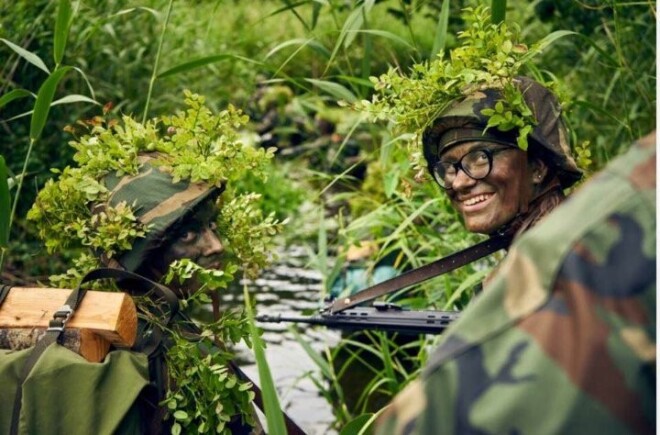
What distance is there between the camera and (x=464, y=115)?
2803mm

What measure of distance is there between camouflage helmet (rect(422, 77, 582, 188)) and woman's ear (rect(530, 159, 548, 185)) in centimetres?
1

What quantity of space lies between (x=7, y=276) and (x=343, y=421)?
176 cm

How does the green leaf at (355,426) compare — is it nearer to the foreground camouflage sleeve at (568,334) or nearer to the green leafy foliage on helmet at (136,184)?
the green leafy foliage on helmet at (136,184)

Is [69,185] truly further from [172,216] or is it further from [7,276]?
[7,276]

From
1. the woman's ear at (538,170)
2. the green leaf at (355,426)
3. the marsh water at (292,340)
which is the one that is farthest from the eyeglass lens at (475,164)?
the marsh water at (292,340)

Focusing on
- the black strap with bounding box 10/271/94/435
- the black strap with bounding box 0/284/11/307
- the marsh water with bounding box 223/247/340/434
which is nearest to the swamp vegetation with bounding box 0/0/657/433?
the marsh water with bounding box 223/247/340/434

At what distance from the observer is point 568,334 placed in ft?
2.68

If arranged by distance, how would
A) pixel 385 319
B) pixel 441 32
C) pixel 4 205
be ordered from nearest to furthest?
pixel 4 205
pixel 385 319
pixel 441 32

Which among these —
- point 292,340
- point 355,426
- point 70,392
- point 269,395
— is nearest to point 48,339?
point 70,392

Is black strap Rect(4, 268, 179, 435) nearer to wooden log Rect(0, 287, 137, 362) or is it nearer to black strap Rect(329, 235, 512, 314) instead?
wooden log Rect(0, 287, 137, 362)

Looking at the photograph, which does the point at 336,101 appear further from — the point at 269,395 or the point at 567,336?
the point at 567,336

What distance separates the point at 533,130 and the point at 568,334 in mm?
2028

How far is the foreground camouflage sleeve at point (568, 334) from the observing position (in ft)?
2.67

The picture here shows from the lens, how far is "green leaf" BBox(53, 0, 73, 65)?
2.97 meters
